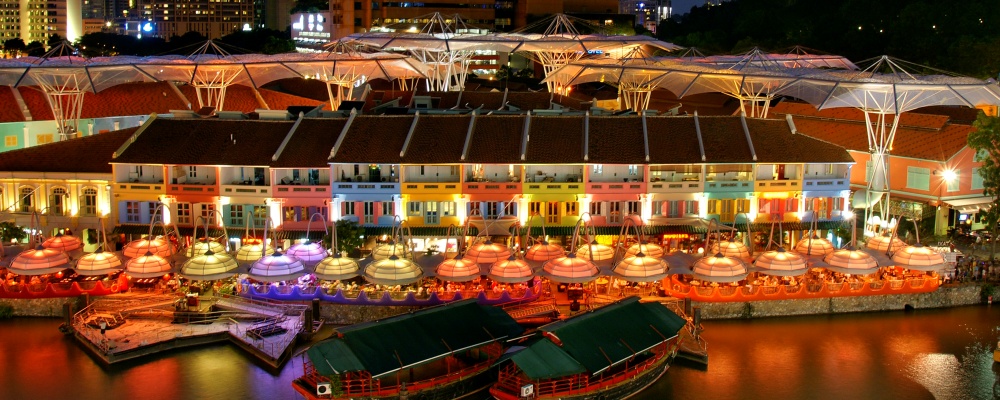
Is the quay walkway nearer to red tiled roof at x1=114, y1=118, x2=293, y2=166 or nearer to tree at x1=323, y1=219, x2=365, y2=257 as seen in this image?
tree at x1=323, y1=219, x2=365, y2=257

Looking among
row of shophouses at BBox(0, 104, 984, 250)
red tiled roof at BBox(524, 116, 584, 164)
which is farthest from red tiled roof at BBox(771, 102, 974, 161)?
red tiled roof at BBox(524, 116, 584, 164)

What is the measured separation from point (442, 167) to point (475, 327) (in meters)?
15.3

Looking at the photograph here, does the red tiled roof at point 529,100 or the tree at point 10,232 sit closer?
the tree at point 10,232

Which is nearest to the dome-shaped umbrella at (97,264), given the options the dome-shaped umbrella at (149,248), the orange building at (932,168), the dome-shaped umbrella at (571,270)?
the dome-shaped umbrella at (149,248)

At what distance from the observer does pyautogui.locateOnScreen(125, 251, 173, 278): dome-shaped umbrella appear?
4703 cm

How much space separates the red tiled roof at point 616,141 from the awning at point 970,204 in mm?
17636

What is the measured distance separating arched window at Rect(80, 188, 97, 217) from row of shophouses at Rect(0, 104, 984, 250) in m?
0.07

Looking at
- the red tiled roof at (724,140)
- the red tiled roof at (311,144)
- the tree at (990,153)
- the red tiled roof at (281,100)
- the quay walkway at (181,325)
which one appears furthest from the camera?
the red tiled roof at (281,100)

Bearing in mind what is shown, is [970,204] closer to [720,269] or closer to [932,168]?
[932,168]

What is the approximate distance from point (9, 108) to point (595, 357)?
54443 millimetres

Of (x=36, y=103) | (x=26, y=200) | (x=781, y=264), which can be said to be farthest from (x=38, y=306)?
(x=36, y=103)

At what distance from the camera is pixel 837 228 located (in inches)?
2121

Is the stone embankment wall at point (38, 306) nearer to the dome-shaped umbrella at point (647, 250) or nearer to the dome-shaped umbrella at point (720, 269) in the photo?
the dome-shaped umbrella at point (647, 250)

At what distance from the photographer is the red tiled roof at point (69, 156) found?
56075 millimetres
